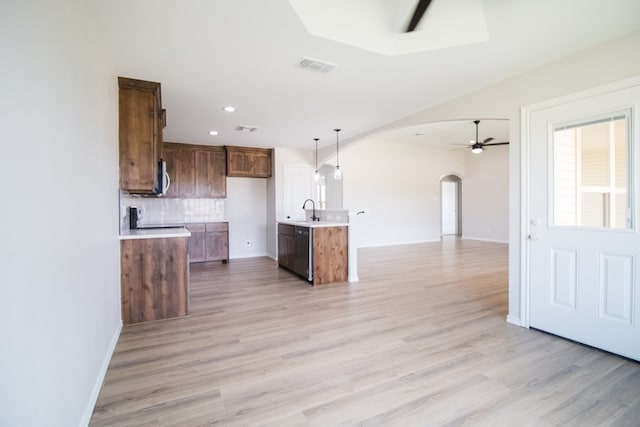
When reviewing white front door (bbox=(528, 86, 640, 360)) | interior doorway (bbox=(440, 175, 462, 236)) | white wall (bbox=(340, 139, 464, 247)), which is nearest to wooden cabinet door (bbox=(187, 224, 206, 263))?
white wall (bbox=(340, 139, 464, 247))

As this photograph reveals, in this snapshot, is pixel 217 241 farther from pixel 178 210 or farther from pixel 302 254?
pixel 302 254

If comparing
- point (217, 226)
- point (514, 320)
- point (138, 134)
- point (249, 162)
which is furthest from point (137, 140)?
point (514, 320)

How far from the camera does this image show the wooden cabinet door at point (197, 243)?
6.50 metres

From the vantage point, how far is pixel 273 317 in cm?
345

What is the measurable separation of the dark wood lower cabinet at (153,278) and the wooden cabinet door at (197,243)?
3155mm

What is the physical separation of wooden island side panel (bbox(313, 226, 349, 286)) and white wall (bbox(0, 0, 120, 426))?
297cm

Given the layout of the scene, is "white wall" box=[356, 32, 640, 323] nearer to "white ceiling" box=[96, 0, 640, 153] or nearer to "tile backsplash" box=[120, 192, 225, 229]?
"white ceiling" box=[96, 0, 640, 153]

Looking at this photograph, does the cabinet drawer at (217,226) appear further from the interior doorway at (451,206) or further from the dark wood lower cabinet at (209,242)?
the interior doorway at (451,206)

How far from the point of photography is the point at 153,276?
3.39 metres

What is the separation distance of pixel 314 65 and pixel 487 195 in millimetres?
8710

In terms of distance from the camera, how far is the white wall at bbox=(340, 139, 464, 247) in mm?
8898

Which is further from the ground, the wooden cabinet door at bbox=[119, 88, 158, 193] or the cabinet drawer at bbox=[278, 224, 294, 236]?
the wooden cabinet door at bbox=[119, 88, 158, 193]

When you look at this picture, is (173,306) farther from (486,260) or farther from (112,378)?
(486,260)

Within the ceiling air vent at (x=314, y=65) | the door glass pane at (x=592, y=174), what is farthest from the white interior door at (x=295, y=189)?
the door glass pane at (x=592, y=174)
